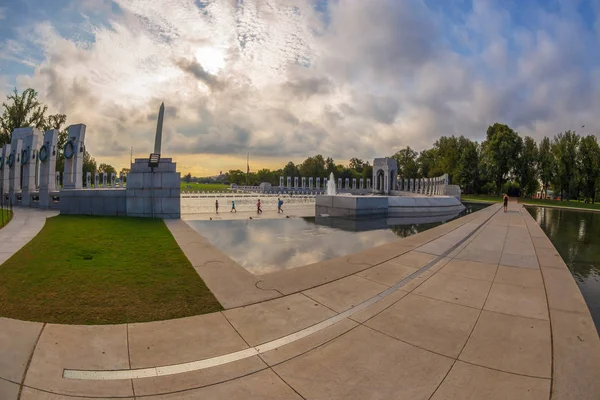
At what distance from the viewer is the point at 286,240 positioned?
13008mm

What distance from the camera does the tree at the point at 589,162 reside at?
5988cm

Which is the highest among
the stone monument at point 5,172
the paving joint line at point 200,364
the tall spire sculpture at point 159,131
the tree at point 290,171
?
the tree at point 290,171

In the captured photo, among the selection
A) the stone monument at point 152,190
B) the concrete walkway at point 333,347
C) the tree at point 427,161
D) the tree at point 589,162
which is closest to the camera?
the concrete walkway at point 333,347

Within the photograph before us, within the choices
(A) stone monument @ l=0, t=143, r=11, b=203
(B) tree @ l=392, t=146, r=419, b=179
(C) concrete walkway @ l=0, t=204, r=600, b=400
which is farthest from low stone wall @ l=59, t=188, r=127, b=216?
(B) tree @ l=392, t=146, r=419, b=179

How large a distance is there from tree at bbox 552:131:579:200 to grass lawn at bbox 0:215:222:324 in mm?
80545

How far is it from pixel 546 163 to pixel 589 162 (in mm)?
7542

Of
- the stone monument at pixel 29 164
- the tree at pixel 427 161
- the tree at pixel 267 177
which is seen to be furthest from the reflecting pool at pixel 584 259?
the tree at pixel 267 177

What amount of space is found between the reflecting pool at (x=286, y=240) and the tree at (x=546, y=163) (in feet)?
229

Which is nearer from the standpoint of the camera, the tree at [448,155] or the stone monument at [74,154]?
the stone monument at [74,154]

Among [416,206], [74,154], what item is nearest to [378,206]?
[416,206]

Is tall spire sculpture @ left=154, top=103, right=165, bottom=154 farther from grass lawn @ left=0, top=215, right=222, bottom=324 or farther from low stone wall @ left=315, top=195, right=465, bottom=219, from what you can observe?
low stone wall @ left=315, top=195, right=465, bottom=219

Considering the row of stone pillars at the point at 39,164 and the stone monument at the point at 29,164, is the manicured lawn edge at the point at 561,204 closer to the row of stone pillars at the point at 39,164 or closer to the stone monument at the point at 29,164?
the row of stone pillars at the point at 39,164

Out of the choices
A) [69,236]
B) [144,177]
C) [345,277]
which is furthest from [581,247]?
[144,177]

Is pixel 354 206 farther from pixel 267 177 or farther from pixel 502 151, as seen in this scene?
pixel 267 177
